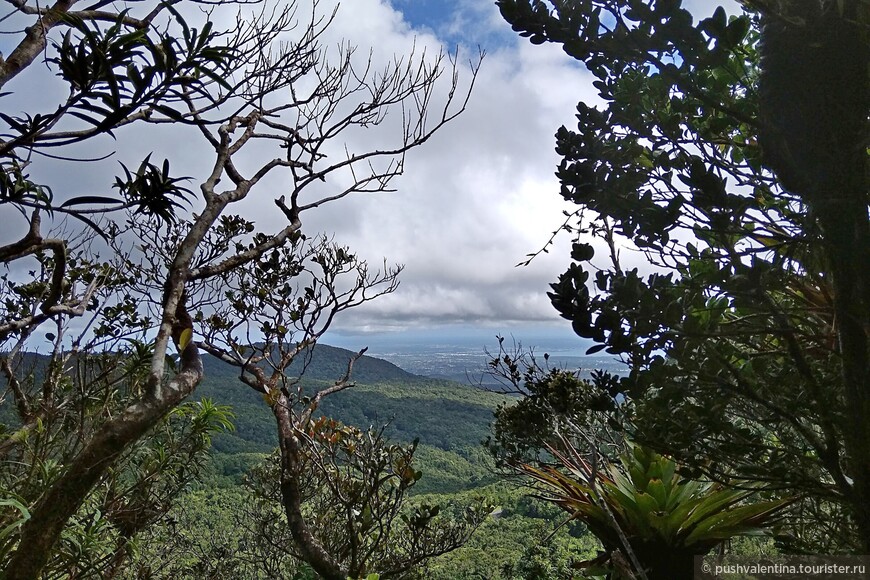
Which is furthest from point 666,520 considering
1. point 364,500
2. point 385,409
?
point 385,409

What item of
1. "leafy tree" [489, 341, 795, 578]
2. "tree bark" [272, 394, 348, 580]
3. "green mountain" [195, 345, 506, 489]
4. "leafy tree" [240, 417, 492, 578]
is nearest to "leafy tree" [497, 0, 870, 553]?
"leafy tree" [489, 341, 795, 578]

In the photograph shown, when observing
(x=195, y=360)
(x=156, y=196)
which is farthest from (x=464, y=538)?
(x=156, y=196)

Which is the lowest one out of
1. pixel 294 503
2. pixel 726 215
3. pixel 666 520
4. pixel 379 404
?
pixel 379 404

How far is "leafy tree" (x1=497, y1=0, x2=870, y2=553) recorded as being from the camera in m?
0.89

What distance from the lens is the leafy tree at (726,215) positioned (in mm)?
887

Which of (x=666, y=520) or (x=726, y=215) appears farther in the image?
(x=666, y=520)

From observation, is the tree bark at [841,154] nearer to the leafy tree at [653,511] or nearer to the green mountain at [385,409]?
the leafy tree at [653,511]

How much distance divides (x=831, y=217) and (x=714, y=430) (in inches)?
18.6

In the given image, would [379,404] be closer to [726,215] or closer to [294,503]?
[294,503]

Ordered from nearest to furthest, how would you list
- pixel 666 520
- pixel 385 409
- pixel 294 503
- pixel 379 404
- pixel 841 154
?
pixel 841 154
pixel 666 520
pixel 294 503
pixel 385 409
pixel 379 404

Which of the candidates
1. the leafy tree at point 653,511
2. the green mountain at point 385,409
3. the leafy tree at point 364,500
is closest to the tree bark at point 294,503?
the leafy tree at point 364,500

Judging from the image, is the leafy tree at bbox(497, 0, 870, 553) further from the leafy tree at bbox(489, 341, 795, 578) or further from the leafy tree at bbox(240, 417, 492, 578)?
the leafy tree at bbox(240, 417, 492, 578)

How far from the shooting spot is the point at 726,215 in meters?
0.97

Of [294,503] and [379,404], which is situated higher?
[294,503]
